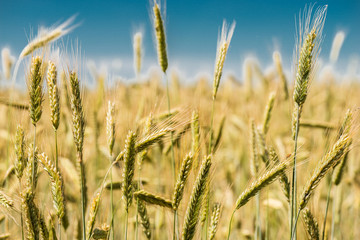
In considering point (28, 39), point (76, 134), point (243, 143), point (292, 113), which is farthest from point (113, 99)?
point (243, 143)

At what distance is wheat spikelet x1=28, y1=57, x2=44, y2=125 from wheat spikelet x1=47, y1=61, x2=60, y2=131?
0.13 feet

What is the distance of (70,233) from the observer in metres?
2.58

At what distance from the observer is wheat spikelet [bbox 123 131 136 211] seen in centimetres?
123

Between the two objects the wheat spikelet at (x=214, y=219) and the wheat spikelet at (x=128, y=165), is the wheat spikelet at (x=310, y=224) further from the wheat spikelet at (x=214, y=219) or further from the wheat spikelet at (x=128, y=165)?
the wheat spikelet at (x=128, y=165)

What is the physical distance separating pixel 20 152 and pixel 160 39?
2.85 feet

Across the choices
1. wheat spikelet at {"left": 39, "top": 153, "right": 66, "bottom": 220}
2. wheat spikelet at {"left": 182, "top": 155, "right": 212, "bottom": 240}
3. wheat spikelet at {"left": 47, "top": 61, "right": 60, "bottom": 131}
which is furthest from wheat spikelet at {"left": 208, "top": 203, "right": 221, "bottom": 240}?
wheat spikelet at {"left": 47, "top": 61, "right": 60, "bottom": 131}

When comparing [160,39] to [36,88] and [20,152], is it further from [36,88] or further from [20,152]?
[20,152]

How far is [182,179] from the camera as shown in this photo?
1231mm

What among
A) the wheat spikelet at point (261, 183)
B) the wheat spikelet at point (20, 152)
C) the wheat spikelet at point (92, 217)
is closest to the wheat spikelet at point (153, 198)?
the wheat spikelet at point (92, 217)

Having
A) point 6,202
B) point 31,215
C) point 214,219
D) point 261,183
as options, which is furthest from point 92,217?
point 261,183

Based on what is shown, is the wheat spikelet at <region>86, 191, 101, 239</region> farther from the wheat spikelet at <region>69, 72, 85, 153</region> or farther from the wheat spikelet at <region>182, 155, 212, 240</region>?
the wheat spikelet at <region>182, 155, 212, 240</region>

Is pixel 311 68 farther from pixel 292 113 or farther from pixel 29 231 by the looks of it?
pixel 29 231

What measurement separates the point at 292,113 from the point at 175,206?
2.08 feet

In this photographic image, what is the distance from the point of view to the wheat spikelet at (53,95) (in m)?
1.28
